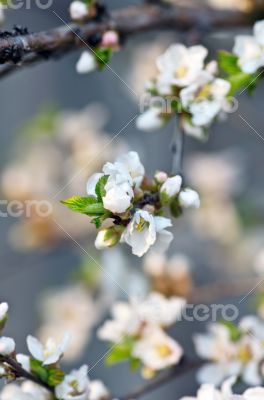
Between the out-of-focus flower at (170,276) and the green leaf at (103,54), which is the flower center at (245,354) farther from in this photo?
the green leaf at (103,54)

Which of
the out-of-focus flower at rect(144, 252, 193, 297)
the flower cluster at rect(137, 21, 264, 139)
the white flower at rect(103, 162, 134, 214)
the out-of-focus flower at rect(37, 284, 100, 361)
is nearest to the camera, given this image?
the white flower at rect(103, 162, 134, 214)

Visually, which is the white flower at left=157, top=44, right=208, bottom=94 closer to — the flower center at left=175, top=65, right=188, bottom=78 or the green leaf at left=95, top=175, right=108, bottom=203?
the flower center at left=175, top=65, right=188, bottom=78

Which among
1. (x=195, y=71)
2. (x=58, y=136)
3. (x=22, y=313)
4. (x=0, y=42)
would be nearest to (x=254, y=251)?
(x=58, y=136)

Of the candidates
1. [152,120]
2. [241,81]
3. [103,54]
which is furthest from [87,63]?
[241,81]

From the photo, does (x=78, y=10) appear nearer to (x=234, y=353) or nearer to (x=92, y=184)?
(x=92, y=184)

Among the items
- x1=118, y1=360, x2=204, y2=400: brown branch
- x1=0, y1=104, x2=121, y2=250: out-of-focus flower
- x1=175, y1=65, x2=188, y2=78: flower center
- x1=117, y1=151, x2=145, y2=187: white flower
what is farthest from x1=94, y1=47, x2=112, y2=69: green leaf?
x1=0, y1=104, x2=121, y2=250: out-of-focus flower

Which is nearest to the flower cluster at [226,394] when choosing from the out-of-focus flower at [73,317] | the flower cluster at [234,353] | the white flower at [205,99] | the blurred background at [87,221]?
the flower cluster at [234,353]

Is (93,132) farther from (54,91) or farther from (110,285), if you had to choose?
(54,91)
